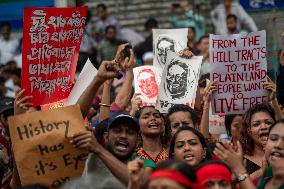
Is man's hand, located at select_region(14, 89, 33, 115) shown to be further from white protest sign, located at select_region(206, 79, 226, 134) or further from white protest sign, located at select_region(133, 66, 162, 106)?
white protest sign, located at select_region(133, 66, 162, 106)

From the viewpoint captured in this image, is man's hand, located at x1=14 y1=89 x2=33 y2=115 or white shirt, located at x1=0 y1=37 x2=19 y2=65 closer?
man's hand, located at x1=14 y1=89 x2=33 y2=115

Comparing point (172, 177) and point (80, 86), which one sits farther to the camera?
point (80, 86)

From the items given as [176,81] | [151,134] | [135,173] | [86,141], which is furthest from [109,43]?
[135,173]

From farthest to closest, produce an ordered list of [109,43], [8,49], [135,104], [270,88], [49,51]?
[8,49] → [109,43] → [135,104] → [270,88] → [49,51]

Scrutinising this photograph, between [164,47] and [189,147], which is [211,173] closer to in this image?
[189,147]

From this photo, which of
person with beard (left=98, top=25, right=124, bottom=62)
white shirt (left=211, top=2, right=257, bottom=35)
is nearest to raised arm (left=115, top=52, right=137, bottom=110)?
white shirt (left=211, top=2, right=257, bottom=35)

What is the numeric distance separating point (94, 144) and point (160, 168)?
1.17 metres

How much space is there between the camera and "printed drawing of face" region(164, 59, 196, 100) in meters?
10.8

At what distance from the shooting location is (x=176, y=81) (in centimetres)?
1078

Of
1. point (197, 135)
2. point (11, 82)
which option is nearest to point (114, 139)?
point (197, 135)

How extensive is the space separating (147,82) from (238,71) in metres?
1.60

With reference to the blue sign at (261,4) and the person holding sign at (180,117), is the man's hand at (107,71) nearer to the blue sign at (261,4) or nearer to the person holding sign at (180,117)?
the person holding sign at (180,117)

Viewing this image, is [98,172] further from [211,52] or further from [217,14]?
[217,14]

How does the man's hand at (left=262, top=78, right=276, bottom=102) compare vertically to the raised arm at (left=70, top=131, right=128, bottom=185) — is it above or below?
above
